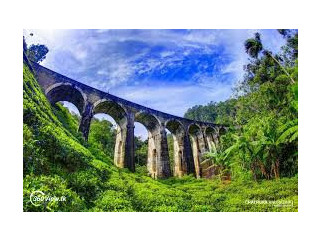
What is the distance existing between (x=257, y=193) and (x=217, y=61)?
3.50 meters

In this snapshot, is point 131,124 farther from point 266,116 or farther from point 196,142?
point 196,142

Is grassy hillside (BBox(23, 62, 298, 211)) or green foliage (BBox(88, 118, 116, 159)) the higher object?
green foliage (BBox(88, 118, 116, 159))

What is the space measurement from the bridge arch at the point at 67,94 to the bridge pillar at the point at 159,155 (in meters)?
5.06

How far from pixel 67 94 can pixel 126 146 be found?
3.97 metres

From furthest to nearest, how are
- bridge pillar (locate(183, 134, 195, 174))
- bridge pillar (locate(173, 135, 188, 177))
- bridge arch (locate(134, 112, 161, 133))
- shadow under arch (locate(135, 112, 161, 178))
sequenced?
1. bridge pillar (locate(173, 135, 188, 177))
2. bridge pillar (locate(183, 134, 195, 174))
3. shadow under arch (locate(135, 112, 161, 178))
4. bridge arch (locate(134, 112, 161, 133))

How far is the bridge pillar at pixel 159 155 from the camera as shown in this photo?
16875 mm

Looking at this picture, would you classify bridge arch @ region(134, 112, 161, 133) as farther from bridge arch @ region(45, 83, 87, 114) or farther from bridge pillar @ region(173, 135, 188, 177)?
bridge arch @ region(45, 83, 87, 114)

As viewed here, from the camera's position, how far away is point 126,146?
1595cm

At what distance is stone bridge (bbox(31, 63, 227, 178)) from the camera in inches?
531

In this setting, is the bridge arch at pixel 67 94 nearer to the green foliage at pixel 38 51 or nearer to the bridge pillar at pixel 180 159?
the green foliage at pixel 38 51

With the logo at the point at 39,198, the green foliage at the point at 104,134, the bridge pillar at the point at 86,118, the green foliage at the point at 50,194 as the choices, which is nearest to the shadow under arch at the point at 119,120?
the bridge pillar at the point at 86,118

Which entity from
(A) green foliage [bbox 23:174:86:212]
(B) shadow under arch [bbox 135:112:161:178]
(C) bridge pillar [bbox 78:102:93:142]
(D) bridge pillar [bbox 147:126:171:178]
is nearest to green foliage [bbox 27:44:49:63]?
(C) bridge pillar [bbox 78:102:93:142]

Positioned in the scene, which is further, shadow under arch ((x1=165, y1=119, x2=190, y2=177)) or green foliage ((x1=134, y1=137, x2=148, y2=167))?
green foliage ((x1=134, y1=137, x2=148, y2=167))

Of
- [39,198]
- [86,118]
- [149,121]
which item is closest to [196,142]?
[149,121]
